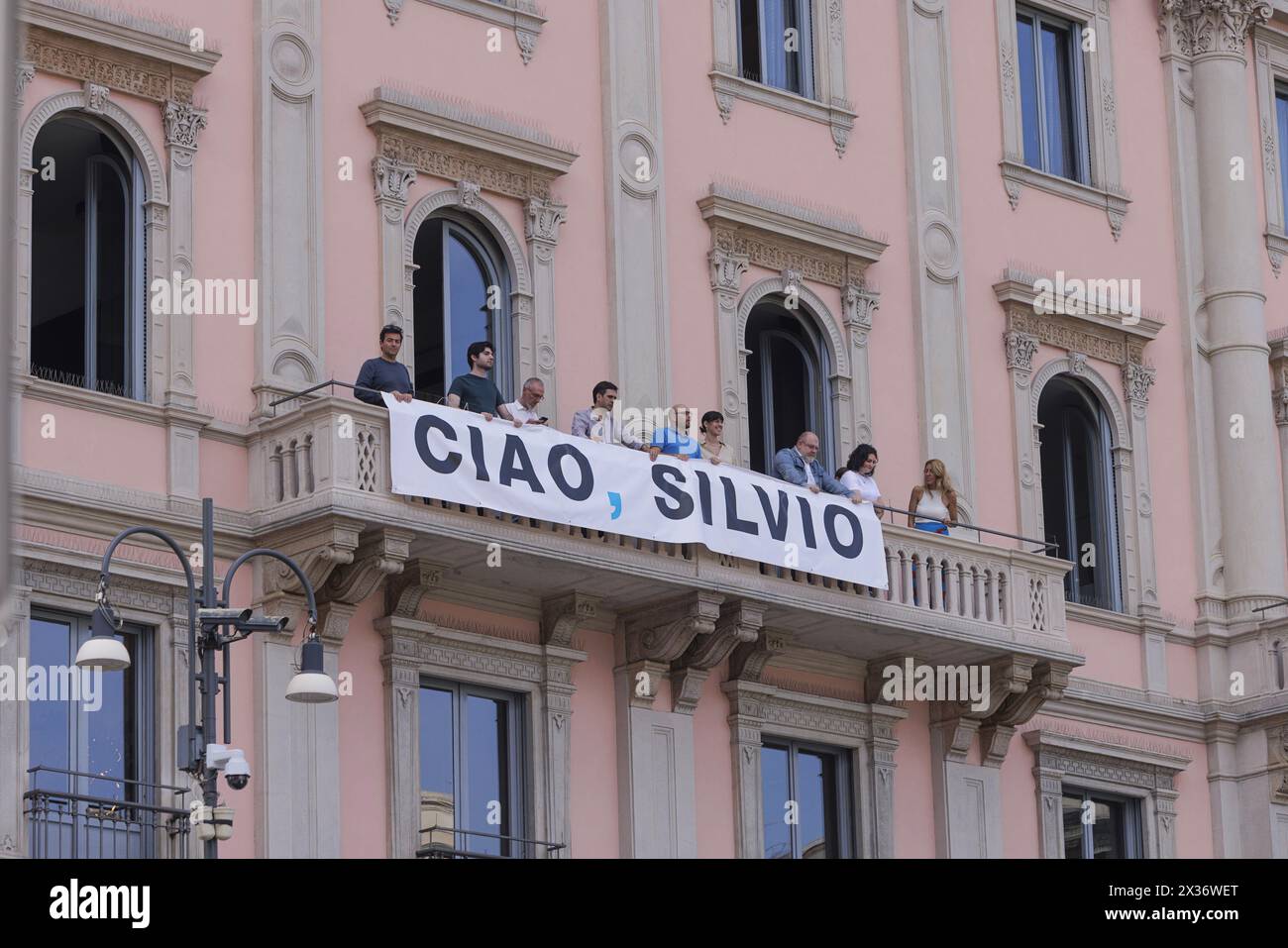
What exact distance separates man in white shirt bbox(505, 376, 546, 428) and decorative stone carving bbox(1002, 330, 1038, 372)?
293 inches

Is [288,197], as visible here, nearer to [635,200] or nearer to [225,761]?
[635,200]

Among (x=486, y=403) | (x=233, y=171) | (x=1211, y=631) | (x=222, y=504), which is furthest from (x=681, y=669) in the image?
(x=1211, y=631)

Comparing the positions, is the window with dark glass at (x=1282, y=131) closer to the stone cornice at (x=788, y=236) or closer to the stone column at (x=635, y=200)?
the stone cornice at (x=788, y=236)

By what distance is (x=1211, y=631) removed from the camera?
81.8ft

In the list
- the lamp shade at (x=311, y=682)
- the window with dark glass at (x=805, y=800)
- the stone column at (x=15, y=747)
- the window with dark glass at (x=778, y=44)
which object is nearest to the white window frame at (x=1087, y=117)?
the window with dark glass at (x=778, y=44)

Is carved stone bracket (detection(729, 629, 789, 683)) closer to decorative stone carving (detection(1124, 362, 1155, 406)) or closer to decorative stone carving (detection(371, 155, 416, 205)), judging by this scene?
decorative stone carving (detection(371, 155, 416, 205))

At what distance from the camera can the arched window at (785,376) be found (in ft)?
73.8

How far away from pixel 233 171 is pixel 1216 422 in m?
12.9

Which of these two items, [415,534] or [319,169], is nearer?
[415,534]

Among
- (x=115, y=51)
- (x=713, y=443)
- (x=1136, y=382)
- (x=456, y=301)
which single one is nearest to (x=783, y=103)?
(x=456, y=301)

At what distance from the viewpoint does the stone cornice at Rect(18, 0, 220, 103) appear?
56.7 ft

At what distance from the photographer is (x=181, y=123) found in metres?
18.0

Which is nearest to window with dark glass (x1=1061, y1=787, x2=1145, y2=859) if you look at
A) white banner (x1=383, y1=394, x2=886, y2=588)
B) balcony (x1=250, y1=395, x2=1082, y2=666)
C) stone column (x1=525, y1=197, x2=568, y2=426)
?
balcony (x1=250, y1=395, x2=1082, y2=666)

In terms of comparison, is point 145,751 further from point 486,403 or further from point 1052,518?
point 1052,518
